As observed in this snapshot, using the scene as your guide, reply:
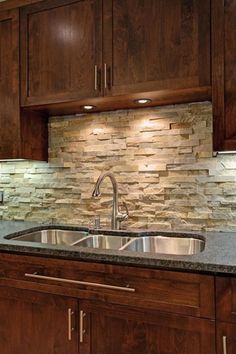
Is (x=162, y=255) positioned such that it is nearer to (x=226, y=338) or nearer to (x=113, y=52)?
(x=226, y=338)

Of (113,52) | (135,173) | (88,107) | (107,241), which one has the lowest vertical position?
(107,241)

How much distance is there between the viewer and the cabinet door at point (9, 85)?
2.15 metres

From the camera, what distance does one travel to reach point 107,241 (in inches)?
81.3

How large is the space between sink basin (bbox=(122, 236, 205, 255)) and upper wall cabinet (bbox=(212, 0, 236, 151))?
622 millimetres

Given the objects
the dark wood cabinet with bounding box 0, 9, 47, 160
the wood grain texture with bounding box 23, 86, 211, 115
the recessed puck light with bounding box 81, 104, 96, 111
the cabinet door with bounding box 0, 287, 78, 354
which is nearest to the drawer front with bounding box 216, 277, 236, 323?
the cabinet door with bounding box 0, 287, 78, 354

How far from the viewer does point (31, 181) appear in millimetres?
2484

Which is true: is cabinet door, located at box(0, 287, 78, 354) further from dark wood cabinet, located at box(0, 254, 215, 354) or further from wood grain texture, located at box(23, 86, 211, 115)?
wood grain texture, located at box(23, 86, 211, 115)

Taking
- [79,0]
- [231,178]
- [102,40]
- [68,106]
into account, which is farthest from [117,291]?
[79,0]

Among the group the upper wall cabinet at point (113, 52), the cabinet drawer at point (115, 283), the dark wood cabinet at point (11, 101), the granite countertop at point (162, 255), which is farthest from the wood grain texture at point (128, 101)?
the cabinet drawer at point (115, 283)

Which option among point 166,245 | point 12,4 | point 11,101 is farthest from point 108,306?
point 12,4

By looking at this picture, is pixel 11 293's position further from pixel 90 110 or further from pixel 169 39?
pixel 169 39

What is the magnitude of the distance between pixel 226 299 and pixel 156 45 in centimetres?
134

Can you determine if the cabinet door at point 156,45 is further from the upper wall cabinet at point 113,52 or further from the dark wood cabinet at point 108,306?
the dark wood cabinet at point 108,306

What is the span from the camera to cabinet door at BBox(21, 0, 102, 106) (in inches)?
76.0
